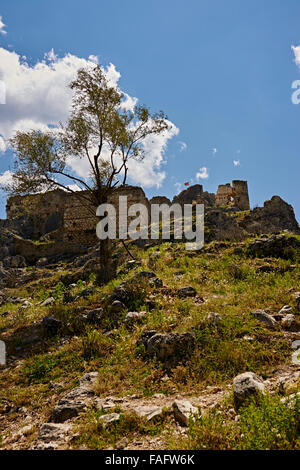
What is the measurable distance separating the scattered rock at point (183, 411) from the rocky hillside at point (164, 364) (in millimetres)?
12

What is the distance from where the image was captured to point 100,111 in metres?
13.1

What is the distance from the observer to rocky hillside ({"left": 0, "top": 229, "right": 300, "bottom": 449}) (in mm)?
3096

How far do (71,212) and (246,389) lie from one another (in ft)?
77.6

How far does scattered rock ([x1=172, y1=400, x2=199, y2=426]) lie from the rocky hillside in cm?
1

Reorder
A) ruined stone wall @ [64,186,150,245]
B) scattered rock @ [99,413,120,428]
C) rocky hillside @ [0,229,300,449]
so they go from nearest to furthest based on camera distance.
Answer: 1. rocky hillside @ [0,229,300,449]
2. scattered rock @ [99,413,120,428]
3. ruined stone wall @ [64,186,150,245]

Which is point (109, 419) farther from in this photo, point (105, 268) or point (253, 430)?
point (105, 268)


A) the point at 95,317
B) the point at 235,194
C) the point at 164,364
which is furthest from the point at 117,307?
the point at 235,194

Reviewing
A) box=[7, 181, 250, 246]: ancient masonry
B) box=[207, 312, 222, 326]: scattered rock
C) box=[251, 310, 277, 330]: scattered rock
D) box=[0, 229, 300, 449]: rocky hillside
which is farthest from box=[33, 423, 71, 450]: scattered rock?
box=[7, 181, 250, 246]: ancient masonry

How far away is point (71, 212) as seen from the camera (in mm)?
25359

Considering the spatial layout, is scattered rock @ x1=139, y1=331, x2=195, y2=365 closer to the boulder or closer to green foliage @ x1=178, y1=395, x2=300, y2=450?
green foliage @ x1=178, y1=395, x2=300, y2=450

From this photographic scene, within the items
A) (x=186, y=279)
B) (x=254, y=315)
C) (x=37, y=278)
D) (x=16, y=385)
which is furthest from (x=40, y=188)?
(x=254, y=315)

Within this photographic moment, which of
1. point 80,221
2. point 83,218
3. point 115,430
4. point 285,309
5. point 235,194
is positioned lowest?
point 115,430

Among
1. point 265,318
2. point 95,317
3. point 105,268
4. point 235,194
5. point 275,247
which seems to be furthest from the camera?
point 235,194

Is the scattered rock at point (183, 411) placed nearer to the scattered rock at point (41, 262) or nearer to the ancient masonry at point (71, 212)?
the scattered rock at point (41, 262)
